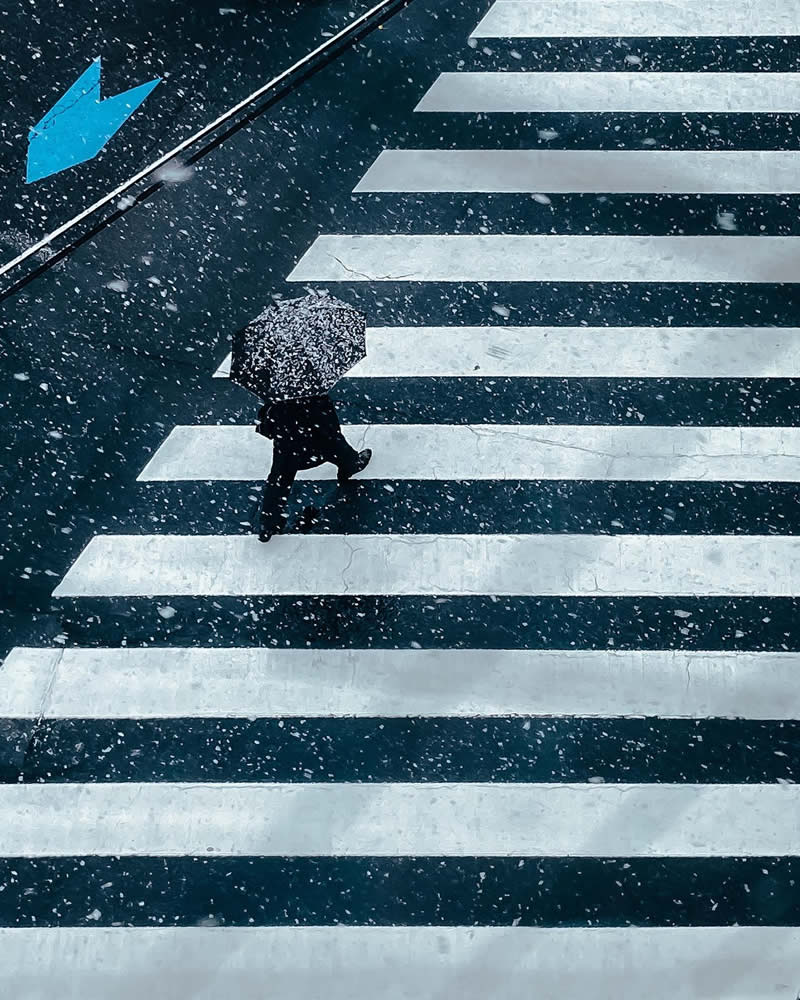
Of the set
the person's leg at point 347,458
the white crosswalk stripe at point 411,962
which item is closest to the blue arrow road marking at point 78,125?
the person's leg at point 347,458

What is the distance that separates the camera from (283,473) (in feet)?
18.9

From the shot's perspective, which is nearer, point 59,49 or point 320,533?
point 320,533

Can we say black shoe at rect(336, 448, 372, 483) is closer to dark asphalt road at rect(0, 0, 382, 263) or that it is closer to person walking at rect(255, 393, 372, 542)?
person walking at rect(255, 393, 372, 542)

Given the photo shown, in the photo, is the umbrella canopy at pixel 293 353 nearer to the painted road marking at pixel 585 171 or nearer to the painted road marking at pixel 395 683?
the painted road marking at pixel 395 683

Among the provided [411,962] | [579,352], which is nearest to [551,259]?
[579,352]

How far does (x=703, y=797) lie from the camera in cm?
549

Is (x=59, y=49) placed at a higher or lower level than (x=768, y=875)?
higher

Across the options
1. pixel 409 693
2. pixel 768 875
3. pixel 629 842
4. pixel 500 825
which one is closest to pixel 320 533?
pixel 409 693

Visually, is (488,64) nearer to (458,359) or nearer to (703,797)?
(458,359)

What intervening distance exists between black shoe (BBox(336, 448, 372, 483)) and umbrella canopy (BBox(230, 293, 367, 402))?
1.10 m

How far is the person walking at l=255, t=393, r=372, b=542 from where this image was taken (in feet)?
17.6

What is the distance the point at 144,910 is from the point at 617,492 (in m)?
3.37

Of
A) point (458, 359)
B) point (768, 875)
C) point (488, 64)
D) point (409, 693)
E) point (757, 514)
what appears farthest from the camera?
point (488, 64)

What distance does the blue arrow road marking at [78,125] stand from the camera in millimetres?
7320
